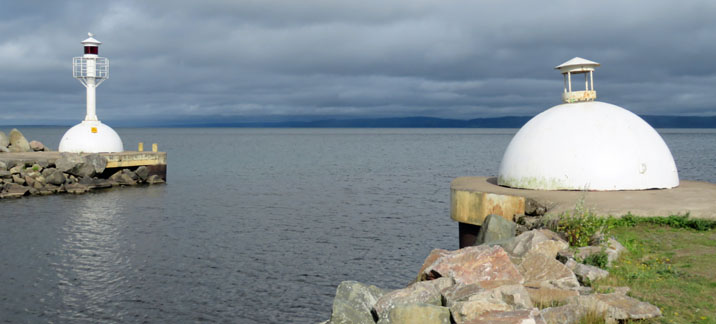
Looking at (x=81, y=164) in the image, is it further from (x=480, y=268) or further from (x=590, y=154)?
(x=480, y=268)

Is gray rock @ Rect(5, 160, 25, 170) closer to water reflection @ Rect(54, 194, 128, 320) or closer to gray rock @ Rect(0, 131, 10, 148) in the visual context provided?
gray rock @ Rect(0, 131, 10, 148)

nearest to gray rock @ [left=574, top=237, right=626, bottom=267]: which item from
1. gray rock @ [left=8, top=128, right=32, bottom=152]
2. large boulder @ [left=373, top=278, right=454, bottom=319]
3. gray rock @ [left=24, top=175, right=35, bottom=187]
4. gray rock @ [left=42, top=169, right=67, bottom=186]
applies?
large boulder @ [left=373, top=278, right=454, bottom=319]

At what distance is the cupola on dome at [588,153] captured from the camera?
50.4ft

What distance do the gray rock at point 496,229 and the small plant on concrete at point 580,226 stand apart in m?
1.29

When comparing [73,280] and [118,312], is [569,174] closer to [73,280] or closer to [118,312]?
[118,312]

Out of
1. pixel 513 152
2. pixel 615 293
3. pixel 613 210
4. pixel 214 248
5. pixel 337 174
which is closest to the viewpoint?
pixel 615 293

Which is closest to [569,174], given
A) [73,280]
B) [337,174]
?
[73,280]

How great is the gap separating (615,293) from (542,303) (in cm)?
91

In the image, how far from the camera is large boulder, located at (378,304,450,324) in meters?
7.34

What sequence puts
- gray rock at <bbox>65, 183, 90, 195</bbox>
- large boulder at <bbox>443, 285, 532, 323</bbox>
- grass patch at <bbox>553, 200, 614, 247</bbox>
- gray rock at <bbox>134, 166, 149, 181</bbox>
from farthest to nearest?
gray rock at <bbox>134, 166, 149, 181</bbox>, gray rock at <bbox>65, 183, 90, 195</bbox>, grass patch at <bbox>553, 200, 614, 247</bbox>, large boulder at <bbox>443, 285, 532, 323</bbox>

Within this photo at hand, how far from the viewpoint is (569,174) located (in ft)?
50.9

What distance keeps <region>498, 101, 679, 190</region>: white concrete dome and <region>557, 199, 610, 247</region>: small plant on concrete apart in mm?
3250

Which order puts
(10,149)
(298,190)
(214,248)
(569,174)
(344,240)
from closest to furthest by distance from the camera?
1. (569,174)
2. (214,248)
3. (344,240)
4. (298,190)
5. (10,149)

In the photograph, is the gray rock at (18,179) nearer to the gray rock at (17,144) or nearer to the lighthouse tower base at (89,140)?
the lighthouse tower base at (89,140)
